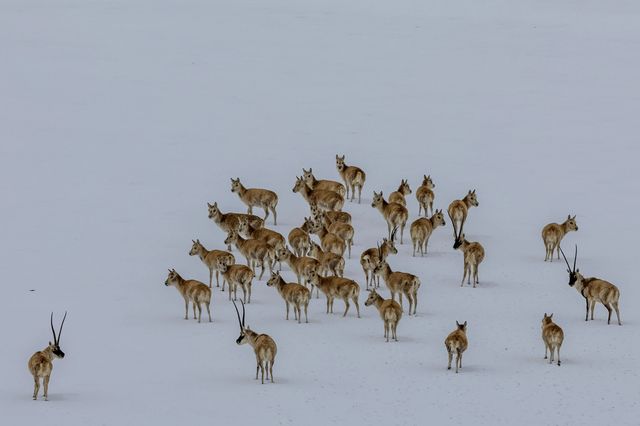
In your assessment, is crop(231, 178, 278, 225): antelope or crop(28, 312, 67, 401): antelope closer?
crop(28, 312, 67, 401): antelope

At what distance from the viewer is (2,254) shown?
2531 cm

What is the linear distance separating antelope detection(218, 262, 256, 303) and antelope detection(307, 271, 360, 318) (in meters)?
1.06

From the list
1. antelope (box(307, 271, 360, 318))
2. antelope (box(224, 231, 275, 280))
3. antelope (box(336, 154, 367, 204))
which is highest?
antelope (box(336, 154, 367, 204))

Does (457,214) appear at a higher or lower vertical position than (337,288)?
higher

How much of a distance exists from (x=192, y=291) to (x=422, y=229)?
18.3 feet

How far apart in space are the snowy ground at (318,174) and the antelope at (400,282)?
424 mm

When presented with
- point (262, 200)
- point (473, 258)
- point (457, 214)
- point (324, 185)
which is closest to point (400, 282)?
point (473, 258)

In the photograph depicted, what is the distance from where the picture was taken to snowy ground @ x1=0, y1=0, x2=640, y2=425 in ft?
60.5

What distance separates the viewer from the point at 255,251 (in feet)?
76.6

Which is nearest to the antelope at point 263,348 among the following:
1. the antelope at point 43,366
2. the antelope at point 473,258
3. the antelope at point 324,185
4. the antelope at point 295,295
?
the antelope at point 295,295

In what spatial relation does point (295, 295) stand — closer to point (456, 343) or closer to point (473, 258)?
point (456, 343)

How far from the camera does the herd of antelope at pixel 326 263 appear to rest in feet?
63.0

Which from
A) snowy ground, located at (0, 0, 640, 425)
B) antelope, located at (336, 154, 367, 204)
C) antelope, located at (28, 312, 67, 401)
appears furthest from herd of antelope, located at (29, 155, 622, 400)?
antelope, located at (336, 154, 367, 204)

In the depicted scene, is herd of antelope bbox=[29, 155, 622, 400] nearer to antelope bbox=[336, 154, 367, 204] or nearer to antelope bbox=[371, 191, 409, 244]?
antelope bbox=[371, 191, 409, 244]
